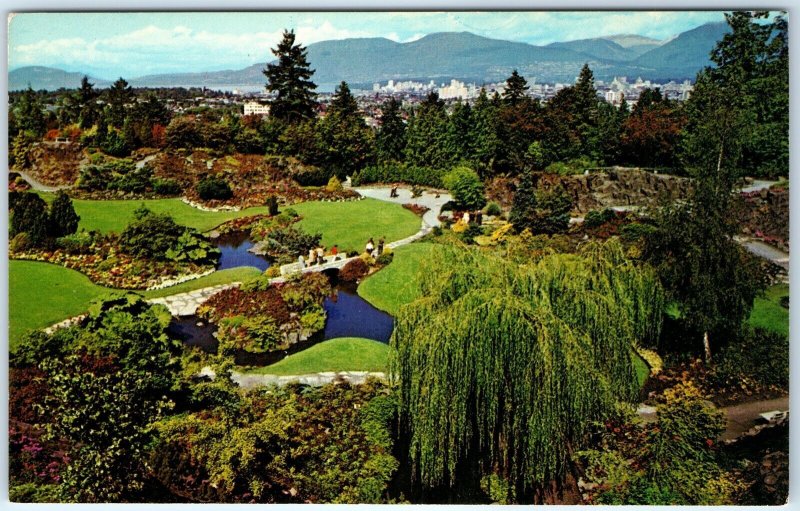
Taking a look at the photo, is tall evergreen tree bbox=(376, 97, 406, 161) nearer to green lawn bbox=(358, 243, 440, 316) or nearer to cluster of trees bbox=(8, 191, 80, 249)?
green lawn bbox=(358, 243, 440, 316)

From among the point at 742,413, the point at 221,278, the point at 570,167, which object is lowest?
the point at 742,413

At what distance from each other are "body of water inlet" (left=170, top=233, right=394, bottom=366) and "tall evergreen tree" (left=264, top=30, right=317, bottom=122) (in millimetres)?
1968

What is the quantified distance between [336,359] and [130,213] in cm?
364

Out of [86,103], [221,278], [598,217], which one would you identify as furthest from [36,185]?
[598,217]

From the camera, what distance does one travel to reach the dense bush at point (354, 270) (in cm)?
1049

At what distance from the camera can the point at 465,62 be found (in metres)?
9.86

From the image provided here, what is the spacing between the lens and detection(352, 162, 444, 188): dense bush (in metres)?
10.8

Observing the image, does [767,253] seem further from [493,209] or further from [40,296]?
[40,296]

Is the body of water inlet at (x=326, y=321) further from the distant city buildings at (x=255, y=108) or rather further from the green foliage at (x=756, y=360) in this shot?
the green foliage at (x=756, y=360)

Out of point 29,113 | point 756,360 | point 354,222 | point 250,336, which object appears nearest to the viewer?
point 756,360

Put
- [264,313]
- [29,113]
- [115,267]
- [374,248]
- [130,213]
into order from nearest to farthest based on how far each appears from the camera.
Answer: [29,113] < [264,313] < [115,267] < [130,213] < [374,248]

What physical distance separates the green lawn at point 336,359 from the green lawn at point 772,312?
511cm

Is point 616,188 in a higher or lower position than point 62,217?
higher

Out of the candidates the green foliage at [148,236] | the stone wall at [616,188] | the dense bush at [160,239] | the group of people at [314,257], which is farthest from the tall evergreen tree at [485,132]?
the green foliage at [148,236]
